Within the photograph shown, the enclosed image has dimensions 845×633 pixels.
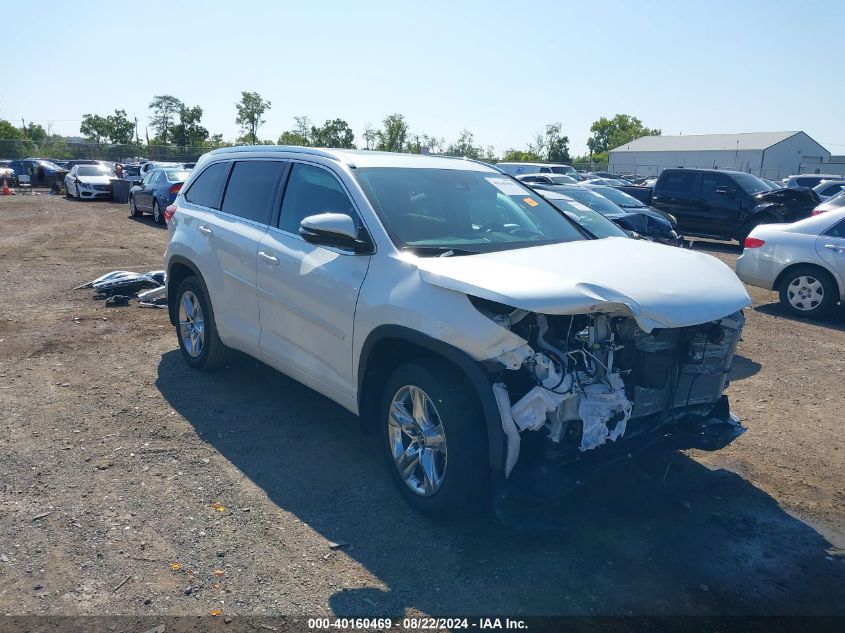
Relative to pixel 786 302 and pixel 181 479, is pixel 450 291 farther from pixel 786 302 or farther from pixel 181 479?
pixel 786 302

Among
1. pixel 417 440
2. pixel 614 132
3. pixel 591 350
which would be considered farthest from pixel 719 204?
pixel 614 132

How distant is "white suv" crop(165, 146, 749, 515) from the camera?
11.1ft

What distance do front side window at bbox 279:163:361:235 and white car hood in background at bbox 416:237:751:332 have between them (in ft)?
3.22

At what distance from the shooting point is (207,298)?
5.76 m

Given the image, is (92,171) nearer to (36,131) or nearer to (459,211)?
(459,211)

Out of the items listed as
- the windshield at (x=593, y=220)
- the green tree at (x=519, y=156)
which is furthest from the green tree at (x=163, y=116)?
the windshield at (x=593, y=220)

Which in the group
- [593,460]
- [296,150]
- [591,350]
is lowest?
[593,460]

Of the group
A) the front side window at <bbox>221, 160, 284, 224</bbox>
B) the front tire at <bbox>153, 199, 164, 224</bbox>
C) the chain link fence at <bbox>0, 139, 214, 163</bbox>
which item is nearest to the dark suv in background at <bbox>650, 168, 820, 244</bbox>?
the front tire at <bbox>153, 199, 164, 224</bbox>

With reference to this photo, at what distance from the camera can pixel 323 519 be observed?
389 cm

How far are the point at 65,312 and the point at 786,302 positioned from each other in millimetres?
9261

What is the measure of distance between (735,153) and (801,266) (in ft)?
233

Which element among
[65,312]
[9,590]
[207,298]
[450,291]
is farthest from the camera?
[65,312]

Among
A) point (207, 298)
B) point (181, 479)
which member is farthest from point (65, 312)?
point (181, 479)

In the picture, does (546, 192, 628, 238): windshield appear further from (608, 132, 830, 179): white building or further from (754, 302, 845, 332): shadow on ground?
(608, 132, 830, 179): white building
